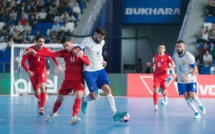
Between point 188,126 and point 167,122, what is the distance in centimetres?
98

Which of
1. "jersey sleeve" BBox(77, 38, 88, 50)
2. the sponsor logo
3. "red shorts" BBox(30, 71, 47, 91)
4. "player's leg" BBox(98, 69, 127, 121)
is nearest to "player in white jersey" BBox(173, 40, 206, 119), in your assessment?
"player's leg" BBox(98, 69, 127, 121)

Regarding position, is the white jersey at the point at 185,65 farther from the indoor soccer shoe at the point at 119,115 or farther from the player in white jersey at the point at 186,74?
the indoor soccer shoe at the point at 119,115

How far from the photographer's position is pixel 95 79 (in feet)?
46.6

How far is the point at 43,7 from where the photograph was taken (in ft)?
112

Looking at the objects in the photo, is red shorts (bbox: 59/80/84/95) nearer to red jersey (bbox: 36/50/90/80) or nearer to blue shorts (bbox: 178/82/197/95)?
red jersey (bbox: 36/50/90/80)

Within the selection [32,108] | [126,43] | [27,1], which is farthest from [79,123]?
[126,43]

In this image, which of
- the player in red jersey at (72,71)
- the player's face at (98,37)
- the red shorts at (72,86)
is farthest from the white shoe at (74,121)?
the player's face at (98,37)

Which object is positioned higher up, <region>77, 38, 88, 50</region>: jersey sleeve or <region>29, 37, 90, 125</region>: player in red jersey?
<region>77, 38, 88, 50</region>: jersey sleeve

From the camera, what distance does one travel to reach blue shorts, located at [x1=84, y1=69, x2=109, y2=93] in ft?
46.3

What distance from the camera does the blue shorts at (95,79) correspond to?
46.3 feet

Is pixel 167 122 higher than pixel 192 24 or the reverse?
the reverse

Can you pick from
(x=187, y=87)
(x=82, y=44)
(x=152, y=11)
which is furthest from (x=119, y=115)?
(x=152, y=11)

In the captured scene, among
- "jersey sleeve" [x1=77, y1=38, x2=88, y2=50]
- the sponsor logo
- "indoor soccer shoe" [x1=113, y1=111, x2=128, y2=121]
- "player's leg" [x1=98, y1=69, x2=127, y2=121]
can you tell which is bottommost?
"indoor soccer shoe" [x1=113, y1=111, x2=128, y2=121]

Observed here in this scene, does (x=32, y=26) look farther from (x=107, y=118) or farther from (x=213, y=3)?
(x=107, y=118)
